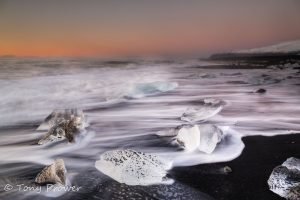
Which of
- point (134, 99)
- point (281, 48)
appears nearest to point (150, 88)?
point (134, 99)

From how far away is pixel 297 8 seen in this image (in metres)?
2.70

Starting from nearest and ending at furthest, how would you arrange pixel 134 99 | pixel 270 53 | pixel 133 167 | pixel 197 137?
pixel 133 167 → pixel 197 137 → pixel 134 99 → pixel 270 53

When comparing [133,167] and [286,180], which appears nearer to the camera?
[286,180]

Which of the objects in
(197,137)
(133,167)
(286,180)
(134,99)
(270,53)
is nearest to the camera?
(286,180)

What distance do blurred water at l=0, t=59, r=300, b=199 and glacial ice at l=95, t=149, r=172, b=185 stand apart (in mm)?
106

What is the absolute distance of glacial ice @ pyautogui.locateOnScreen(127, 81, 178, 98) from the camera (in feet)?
8.25

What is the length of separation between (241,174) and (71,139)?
1.13 meters

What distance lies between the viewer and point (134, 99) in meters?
2.50

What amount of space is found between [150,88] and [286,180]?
1173mm

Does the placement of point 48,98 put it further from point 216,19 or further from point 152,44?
point 216,19

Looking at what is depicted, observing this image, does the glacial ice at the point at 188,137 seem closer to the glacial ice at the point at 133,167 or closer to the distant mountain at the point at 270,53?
the glacial ice at the point at 133,167

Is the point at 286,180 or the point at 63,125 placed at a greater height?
the point at 63,125

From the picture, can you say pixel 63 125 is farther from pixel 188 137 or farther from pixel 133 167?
pixel 188 137

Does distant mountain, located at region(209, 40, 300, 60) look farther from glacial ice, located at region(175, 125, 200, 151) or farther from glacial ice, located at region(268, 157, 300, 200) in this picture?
glacial ice, located at region(268, 157, 300, 200)
